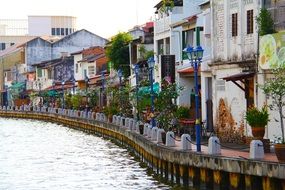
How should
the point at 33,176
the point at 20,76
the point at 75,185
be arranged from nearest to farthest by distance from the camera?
the point at 75,185
the point at 33,176
the point at 20,76

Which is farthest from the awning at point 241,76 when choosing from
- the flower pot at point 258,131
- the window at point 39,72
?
the window at point 39,72

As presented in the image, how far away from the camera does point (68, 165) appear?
141 feet

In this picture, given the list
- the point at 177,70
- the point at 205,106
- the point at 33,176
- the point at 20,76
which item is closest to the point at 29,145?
the point at 177,70

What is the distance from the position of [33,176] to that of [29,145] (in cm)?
2245

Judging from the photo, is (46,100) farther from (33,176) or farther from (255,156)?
(255,156)

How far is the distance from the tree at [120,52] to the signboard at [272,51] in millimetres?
46004

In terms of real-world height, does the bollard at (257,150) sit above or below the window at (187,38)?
below

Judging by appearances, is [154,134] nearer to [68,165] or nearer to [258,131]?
[68,165]

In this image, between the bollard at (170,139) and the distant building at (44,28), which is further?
the distant building at (44,28)

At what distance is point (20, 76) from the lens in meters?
144

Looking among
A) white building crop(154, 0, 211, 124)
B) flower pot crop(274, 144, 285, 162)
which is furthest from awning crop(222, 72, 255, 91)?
flower pot crop(274, 144, 285, 162)

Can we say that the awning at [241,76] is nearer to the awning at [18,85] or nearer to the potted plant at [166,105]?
the potted plant at [166,105]

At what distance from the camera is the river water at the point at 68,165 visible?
34.3m

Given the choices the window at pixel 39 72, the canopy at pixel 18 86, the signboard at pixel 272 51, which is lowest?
the signboard at pixel 272 51
